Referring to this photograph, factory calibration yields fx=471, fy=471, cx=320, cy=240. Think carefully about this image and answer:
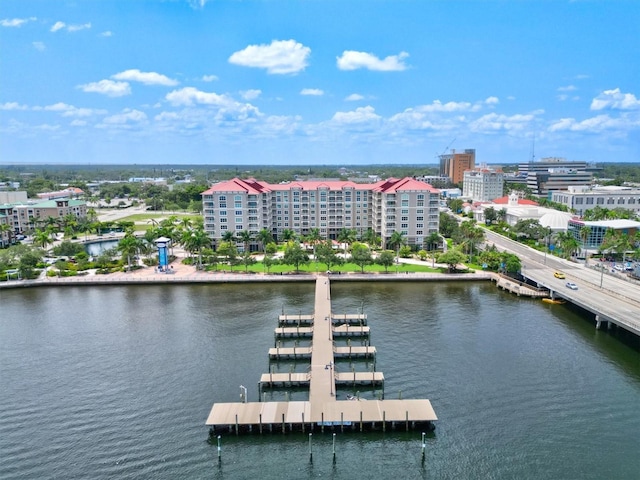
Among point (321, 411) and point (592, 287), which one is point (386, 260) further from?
point (321, 411)

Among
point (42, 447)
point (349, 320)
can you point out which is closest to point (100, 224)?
point (349, 320)

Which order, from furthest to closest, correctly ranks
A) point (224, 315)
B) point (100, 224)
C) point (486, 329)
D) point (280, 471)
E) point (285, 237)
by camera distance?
1. point (100, 224)
2. point (285, 237)
3. point (224, 315)
4. point (486, 329)
5. point (280, 471)

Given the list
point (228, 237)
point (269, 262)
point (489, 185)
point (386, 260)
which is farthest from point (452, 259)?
point (489, 185)

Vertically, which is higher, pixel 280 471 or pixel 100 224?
pixel 100 224

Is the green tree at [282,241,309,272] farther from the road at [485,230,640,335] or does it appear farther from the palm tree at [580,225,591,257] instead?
the palm tree at [580,225,591,257]

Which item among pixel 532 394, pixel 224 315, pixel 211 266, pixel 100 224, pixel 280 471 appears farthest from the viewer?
pixel 100 224

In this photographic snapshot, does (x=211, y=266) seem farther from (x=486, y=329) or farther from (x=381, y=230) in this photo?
(x=486, y=329)

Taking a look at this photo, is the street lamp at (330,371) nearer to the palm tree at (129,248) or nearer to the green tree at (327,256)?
the green tree at (327,256)
